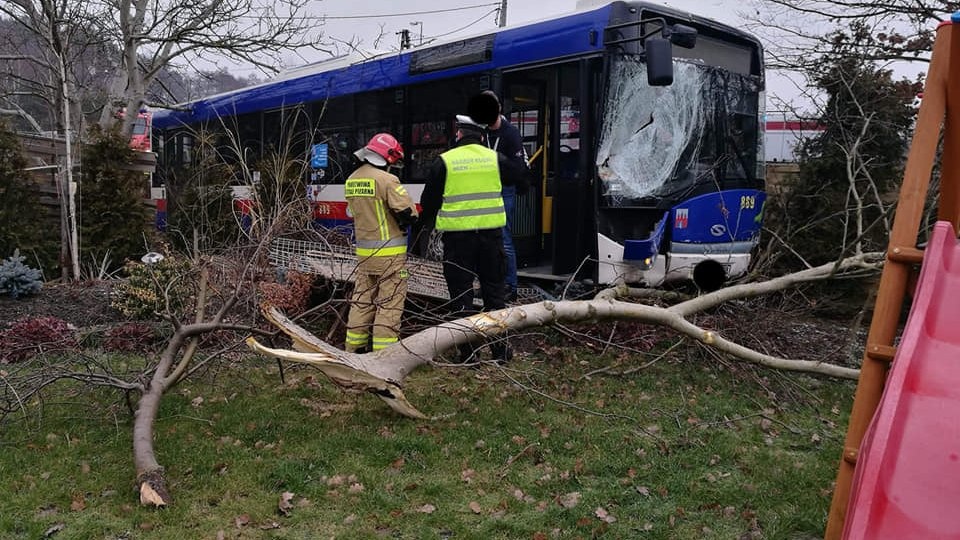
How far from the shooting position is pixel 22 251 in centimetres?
922

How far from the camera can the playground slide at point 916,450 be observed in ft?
6.15

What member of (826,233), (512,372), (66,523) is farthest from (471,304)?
(826,233)

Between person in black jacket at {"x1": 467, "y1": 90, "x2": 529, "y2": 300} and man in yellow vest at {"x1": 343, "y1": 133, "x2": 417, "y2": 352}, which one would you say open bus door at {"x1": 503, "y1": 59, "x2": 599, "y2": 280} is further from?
man in yellow vest at {"x1": 343, "y1": 133, "x2": 417, "y2": 352}

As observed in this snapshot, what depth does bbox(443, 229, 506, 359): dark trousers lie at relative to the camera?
5730mm

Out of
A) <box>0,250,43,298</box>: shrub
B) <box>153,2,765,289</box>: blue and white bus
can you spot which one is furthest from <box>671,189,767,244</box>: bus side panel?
<box>0,250,43,298</box>: shrub

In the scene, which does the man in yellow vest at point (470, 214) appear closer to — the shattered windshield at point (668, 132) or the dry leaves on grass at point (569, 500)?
the shattered windshield at point (668, 132)

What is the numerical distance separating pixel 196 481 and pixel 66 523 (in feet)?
1.97

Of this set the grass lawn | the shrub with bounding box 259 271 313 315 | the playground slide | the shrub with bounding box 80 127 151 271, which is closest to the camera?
the playground slide

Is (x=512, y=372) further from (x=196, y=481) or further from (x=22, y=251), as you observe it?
(x=22, y=251)

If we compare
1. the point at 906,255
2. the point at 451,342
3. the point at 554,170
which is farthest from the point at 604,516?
the point at 554,170

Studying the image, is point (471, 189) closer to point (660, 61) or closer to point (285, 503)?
point (660, 61)

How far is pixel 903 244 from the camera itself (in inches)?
108

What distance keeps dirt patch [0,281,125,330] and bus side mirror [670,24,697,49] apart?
598 centimetres

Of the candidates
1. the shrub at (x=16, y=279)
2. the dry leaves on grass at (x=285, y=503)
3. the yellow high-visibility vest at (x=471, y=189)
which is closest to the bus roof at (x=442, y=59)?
the yellow high-visibility vest at (x=471, y=189)
